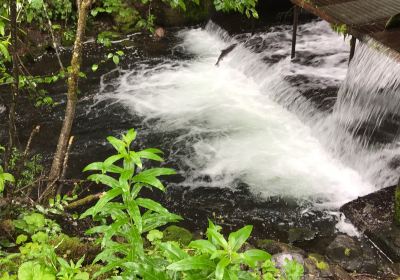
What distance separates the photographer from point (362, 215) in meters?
6.52

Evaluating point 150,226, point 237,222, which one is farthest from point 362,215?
point 150,226

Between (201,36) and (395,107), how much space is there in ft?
27.8

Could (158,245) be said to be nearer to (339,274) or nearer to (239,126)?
(339,274)

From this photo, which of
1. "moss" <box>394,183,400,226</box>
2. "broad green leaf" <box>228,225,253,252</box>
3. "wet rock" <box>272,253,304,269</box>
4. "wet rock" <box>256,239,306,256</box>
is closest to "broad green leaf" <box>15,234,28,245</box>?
"broad green leaf" <box>228,225,253,252</box>

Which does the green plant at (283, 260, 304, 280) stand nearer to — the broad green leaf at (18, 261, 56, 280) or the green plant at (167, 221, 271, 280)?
the green plant at (167, 221, 271, 280)

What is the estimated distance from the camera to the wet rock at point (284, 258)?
4930mm

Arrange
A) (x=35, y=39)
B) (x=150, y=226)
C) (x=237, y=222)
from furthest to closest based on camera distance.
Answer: (x=35, y=39) → (x=237, y=222) → (x=150, y=226)

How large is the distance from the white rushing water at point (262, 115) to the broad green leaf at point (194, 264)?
213 inches

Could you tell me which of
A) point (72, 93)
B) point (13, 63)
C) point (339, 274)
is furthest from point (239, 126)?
point (13, 63)

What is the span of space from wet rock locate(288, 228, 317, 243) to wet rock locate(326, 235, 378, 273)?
0.42 metres

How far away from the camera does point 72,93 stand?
4316mm

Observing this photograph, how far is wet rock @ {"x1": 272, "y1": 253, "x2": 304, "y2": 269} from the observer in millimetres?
4930

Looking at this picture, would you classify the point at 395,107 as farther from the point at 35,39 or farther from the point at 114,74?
the point at 35,39

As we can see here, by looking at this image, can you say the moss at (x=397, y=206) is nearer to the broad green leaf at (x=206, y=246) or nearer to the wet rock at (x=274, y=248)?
the wet rock at (x=274, y=248)
